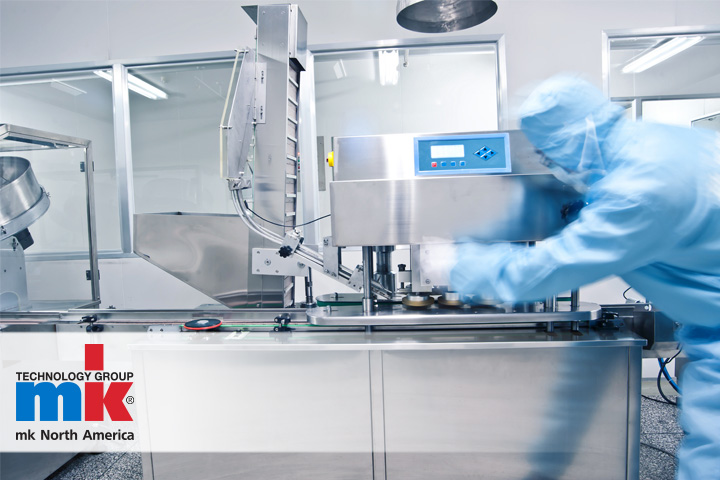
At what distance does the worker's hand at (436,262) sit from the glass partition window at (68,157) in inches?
106

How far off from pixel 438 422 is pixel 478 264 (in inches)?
18.7

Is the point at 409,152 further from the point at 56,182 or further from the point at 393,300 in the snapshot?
the point at 56,182

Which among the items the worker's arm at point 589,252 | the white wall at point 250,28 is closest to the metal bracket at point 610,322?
the worker's arm at point 589,252

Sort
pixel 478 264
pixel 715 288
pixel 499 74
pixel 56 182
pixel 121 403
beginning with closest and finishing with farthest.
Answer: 1. pixel 715 288
2. pixel 478 264
3. pixel 121 403
4. pixel 499 74
5. pixel 56 182

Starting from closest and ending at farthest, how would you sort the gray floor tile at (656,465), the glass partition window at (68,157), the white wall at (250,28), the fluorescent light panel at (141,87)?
the gray floor tile at (656,465) < the white wall at (250,28) < the fluorescent light panel at (141,87) < the glass partition window at (68,157)

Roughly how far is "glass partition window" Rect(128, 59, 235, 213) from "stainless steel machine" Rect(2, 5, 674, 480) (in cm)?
172

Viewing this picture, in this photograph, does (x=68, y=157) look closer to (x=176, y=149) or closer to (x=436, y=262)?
(x=176, y=149)

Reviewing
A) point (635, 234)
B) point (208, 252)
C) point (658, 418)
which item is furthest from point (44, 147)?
point (658, 418)

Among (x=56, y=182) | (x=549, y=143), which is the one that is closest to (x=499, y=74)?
(x=549, y=143)

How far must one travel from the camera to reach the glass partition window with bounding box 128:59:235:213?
2.78m

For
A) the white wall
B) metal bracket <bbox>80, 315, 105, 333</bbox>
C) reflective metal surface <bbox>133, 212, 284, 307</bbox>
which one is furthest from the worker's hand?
the white wall

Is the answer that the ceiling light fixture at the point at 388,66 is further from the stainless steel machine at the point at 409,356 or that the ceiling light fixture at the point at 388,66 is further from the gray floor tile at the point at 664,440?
the gray floor tile at the point at 664,440

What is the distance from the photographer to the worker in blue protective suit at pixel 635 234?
79 cm

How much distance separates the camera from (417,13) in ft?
4.20
